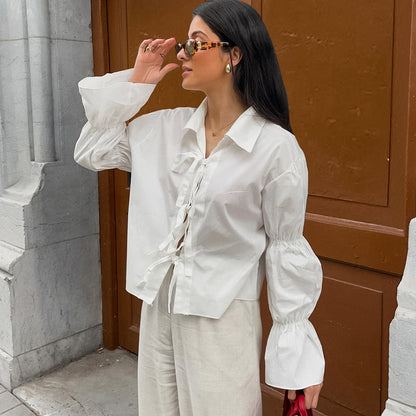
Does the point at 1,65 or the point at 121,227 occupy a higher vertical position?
the point at 1,65

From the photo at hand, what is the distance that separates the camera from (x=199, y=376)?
5.75ft

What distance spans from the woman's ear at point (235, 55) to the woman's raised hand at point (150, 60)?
12.1 inches

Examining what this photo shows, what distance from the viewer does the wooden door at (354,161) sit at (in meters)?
2.26

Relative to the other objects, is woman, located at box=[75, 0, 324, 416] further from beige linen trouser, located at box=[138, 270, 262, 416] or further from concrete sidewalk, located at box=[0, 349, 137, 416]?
concrete sidewalk, located at box=[0, 349, 137, 416]

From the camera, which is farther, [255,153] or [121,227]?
[121,227]

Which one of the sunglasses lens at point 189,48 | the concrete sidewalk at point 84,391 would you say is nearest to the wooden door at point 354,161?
the sunglasses lens at point 189,48

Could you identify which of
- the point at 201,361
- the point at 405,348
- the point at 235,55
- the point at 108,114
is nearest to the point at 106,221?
the point at 108,114

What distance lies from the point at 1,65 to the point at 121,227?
4.37 feet

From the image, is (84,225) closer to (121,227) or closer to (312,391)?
(121,227)

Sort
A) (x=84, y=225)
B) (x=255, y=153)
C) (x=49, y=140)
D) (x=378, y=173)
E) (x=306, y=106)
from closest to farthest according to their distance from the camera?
(x=255, y=153), (x=378, y=173), (x=306, y=106), (x=49, y=140), (x=84, y=225)

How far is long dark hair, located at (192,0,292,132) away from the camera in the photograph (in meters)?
1.66

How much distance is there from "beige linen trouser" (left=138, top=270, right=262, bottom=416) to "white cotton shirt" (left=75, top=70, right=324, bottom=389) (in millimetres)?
66

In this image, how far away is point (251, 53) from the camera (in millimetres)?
1672

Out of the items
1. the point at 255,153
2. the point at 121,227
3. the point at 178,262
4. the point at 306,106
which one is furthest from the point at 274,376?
the point at 121,227
